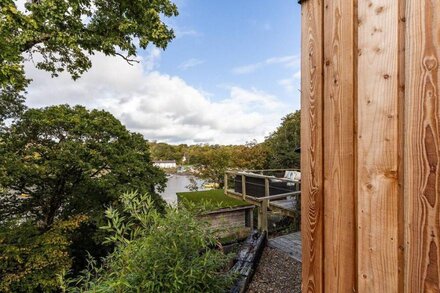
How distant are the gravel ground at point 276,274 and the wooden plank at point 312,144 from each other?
258 centimetres

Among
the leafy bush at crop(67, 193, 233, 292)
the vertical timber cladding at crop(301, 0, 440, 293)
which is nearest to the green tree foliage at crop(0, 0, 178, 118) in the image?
the leafy bush at crop(67, 193, 233, 292)

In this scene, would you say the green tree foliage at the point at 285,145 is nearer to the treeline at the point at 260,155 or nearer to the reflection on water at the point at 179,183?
the treeline at the point at 260,155

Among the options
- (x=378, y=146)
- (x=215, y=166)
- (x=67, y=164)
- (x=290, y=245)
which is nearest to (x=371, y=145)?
(x=378, y=146)

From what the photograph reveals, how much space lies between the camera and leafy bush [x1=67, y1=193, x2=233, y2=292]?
1.89m

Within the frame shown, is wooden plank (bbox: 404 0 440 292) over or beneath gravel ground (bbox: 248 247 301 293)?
over

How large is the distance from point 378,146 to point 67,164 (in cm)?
599

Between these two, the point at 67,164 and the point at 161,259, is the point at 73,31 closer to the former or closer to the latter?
the point at 67,164

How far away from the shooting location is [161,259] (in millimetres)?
1988

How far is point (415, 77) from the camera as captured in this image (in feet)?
2.54

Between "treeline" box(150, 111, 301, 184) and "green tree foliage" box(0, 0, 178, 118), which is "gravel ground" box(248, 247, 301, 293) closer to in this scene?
"green tree foliage" box(0, 0, 178, 118)

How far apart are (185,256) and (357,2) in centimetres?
216

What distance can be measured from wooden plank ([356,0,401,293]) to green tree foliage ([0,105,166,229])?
5533mm

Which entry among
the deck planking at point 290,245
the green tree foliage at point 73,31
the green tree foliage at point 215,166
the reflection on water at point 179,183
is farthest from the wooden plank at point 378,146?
the green tree foliage at point 215,166

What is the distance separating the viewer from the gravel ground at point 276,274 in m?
3.37
